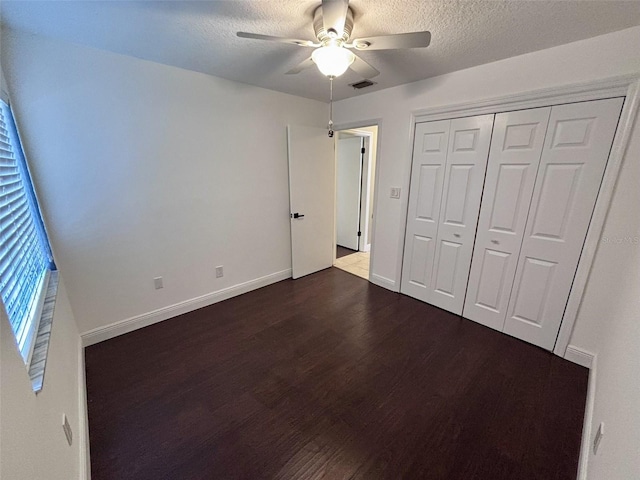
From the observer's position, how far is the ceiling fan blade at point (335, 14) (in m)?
1.16

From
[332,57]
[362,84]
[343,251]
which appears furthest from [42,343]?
[343,251]

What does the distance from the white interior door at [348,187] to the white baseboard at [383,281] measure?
4.80 ft

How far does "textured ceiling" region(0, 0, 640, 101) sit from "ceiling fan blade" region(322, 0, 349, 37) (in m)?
0.23

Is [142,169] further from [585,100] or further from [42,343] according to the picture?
[585,100]

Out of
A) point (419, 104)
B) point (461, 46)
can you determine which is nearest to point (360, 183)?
point (419, 104)

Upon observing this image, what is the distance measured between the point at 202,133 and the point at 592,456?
11.1ft

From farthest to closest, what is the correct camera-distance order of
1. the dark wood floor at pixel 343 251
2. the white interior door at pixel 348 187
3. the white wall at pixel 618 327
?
the dark wood floor at pixel 343 251 → the white interior door at pixel 348 187 → the white wall at pixel 618 327

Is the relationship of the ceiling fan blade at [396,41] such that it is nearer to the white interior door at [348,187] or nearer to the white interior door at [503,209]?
the white interior door at [503,209]

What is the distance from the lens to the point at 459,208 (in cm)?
252

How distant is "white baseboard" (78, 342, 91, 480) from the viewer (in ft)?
4.05

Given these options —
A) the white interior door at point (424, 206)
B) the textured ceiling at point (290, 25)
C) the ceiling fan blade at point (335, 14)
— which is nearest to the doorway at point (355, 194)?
the white interior door at point (424, 206)

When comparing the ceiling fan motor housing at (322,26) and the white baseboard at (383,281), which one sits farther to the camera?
the white baseboard at (383,281)

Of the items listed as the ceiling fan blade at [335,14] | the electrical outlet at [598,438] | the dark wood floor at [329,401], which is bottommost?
the dark wood floor at [329,401]

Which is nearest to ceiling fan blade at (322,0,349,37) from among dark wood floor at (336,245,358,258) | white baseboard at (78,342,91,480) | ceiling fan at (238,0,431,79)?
ceiling fan at (238,0,431,79)
